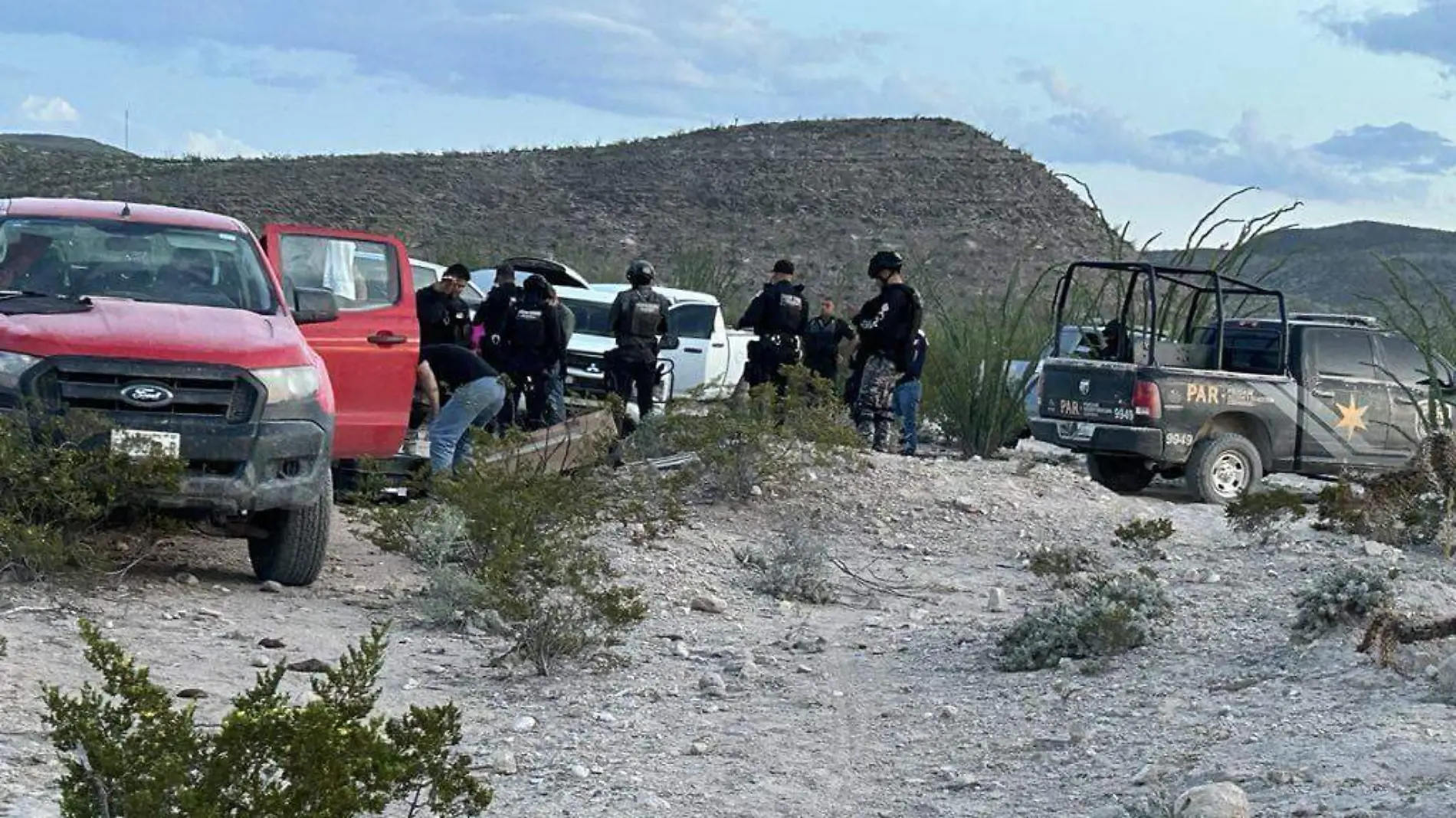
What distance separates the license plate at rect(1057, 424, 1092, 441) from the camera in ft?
53.1

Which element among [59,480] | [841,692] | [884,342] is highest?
[884,342]

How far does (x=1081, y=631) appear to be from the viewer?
878cm

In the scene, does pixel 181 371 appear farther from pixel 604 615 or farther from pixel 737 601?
pixel 737 601

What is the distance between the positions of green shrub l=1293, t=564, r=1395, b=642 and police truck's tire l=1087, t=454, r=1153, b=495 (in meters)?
8.29

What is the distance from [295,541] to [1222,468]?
28.9ft

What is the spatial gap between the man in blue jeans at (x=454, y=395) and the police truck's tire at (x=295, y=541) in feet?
10.1

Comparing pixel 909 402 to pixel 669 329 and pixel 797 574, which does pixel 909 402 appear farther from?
pixel 797 574

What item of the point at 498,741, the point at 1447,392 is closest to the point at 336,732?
the point at 498,741

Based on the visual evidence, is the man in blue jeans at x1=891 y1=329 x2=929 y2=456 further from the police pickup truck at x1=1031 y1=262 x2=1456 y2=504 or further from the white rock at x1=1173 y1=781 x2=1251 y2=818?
the white rock at x1=1173 y1=781 x2=1251 y2=818

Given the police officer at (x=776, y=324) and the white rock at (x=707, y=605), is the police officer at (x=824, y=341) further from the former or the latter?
the white rock at (x=707, y=605)

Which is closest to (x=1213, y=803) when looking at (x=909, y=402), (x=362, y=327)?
(x=362, y=327)

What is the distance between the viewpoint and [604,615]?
8.83 m

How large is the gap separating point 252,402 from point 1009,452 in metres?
11.5

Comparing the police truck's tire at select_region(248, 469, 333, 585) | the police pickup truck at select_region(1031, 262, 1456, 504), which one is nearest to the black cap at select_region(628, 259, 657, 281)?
the police pickup truck at select_region(1031, 262, 1456, 504)
